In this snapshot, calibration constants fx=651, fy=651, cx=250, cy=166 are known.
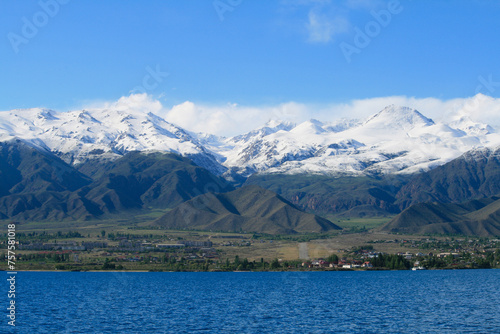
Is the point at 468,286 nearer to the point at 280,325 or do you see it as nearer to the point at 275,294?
the point at 275,294

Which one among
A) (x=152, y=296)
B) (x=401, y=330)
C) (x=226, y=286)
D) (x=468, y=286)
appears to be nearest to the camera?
(x=401, y=330)

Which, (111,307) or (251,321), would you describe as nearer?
(251,321)

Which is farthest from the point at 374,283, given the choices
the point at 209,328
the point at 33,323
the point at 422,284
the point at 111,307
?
the point at 33,323

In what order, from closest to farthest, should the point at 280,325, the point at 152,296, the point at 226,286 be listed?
the point at 280,325 → the point at 152,296 → the point at 226,286

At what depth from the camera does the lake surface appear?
108 meters

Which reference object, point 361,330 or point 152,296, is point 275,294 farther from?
point 361,330

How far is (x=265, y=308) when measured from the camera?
135000 millimetres

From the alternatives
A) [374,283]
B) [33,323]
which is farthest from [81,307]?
[374,283]

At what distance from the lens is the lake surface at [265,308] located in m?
108

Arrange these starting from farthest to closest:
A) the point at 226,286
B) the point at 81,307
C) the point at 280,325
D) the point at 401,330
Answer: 1. the point at 226,286
2. the point at 81,307
3. the point at 280,325
4. the point at 401,330

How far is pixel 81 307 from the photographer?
139500 millimetres

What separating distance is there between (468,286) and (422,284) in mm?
15030

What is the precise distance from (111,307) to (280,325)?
4618 centimetres

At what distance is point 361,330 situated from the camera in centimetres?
10356
